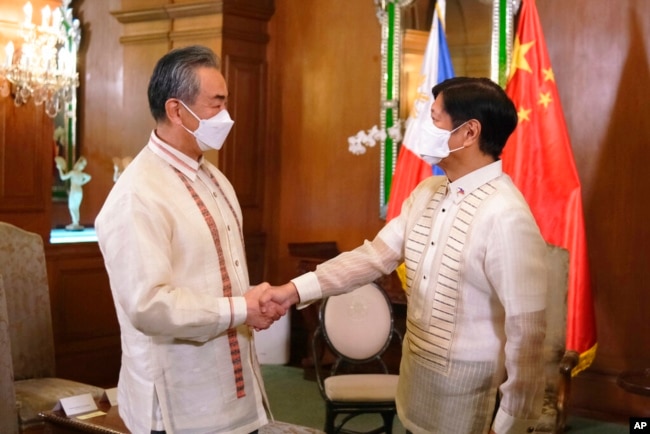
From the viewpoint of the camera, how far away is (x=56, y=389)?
3.76m

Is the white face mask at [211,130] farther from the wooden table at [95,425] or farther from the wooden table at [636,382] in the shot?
the wooden table at [636,382]

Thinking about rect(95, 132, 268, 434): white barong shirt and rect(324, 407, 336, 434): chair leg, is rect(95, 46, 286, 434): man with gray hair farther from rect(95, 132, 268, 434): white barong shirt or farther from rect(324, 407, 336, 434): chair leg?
rect(324, 407, 336, 434): chair leg

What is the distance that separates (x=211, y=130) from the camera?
7.55 ft

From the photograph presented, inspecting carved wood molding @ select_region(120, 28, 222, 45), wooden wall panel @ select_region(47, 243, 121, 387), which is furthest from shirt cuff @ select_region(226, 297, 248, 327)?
carved wood molding @ select_region(120, 28, 222, 45)

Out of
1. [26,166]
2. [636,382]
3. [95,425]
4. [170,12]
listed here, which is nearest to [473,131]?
[95,425]

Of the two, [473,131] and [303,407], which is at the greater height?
[473,131]

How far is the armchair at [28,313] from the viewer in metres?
3.87

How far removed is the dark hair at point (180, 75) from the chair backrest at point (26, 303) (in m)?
2.00

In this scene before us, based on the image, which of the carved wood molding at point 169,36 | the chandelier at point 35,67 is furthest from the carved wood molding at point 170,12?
the chandelier at point 35,67

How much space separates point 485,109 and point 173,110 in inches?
32.4

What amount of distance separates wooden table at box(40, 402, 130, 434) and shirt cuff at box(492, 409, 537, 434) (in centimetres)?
109

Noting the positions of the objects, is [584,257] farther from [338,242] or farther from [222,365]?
[222,365]

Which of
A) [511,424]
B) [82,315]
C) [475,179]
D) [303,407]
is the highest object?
[475,179]

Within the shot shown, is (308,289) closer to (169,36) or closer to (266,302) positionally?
(266,302)
